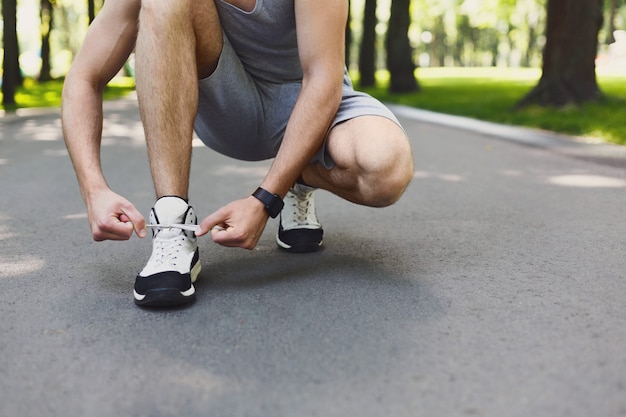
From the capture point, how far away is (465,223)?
3.54 meters

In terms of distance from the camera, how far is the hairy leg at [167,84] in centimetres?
245

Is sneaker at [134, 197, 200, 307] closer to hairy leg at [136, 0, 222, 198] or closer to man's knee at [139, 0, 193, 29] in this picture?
hairy leg at [136, 0, 222, 198]

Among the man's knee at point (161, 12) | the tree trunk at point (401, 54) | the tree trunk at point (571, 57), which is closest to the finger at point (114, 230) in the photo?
the man's knee at point (161, 12)

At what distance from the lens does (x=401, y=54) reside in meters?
16.6

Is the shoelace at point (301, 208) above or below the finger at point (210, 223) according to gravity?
below

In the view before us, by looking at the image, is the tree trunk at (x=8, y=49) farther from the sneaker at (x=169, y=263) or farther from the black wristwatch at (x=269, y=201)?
the black wristwatch at (x=269, y=201)

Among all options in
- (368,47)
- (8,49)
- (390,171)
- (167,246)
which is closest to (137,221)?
(167,246)

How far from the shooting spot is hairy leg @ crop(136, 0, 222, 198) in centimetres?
245

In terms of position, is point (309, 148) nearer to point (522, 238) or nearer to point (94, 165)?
point (94, 165)

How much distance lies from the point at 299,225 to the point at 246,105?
0.52 meters

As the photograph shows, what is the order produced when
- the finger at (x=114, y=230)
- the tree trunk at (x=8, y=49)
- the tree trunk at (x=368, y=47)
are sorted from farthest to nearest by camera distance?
the tree trunk at (x=368, y=47), the tree trunk at (x=8, y=49), the finger at (x=114, y=230)

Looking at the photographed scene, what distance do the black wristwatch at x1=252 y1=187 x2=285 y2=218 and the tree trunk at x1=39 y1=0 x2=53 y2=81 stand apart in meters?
24.8

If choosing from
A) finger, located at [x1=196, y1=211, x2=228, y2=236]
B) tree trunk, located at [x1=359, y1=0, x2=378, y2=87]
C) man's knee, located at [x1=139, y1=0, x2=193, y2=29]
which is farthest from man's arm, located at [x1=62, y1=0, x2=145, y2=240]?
tree trunk, located at [x1=359, y1=0, x2=378, y2=87]

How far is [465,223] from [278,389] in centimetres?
207
